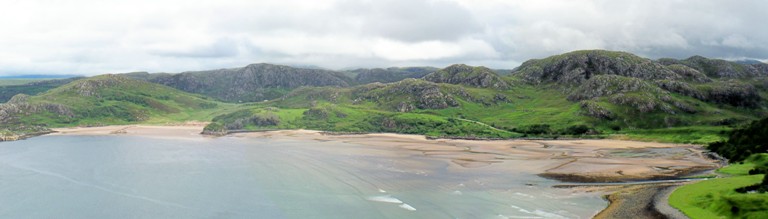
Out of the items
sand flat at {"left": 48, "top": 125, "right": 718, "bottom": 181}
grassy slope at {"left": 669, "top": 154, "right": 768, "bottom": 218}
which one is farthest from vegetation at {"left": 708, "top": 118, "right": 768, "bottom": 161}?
grassy slope at {"left": 669, "top": 154, "right": 768, "bottom": 218}

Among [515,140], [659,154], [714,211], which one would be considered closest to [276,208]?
[714,211]

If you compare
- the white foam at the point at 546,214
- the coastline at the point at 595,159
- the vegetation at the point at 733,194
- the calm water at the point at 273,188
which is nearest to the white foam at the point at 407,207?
the calm water at the point at 273,188

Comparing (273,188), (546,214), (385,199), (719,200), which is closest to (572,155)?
(546,214)

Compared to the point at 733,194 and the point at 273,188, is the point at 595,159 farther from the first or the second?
the point at 273,188

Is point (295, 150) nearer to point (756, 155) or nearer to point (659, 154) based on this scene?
point (659, 154)

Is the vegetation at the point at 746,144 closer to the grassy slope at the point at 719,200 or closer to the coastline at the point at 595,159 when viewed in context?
the coastline at the point at 595,159

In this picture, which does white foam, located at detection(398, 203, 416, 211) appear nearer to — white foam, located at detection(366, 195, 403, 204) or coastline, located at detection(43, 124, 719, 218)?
white foam, located at detection(366, 195, 403, 204)
